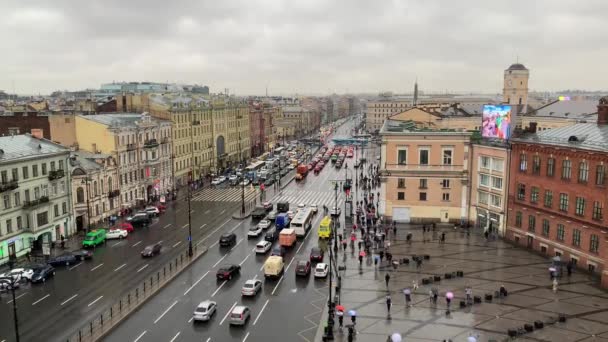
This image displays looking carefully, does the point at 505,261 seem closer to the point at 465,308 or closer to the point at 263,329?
the point at 465,308

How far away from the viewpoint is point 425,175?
66.8 m

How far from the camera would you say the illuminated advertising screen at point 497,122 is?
Answer: 5994 cm

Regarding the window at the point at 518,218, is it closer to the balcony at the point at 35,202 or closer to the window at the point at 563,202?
the window at the point at 563,202

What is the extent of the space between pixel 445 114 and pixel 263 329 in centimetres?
9176

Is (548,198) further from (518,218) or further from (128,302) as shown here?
(128,302)

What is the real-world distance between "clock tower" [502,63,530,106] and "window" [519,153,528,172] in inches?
3689

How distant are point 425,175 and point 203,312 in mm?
38464

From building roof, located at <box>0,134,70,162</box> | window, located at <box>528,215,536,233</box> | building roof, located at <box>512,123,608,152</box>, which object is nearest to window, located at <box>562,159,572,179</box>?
building roof, located at <box>512,123,608,152</box>

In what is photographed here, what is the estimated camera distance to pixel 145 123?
276 ft

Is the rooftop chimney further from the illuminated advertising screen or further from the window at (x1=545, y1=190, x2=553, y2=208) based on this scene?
the illuminated advertising screen

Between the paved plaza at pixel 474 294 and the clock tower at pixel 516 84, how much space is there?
326 feet

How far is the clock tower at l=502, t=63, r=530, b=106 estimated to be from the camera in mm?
143750

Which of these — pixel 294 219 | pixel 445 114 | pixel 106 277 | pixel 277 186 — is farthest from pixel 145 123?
pixel 445 114

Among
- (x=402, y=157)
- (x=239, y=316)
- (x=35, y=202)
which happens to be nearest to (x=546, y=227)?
(x=402, y=157)
